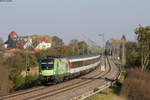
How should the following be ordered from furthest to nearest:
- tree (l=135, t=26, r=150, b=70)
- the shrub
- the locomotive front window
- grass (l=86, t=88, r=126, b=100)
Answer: tree (l=135, t=26, r=150, b=70) → the locomotive front window → the shrub → grass (l=86, t=88, r=126, b=100)

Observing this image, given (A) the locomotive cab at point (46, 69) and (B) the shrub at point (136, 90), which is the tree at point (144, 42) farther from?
(A) the locomotive cab at point (46, 69)

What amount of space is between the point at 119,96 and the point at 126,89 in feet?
3.53

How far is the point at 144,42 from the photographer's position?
51750 millimetres

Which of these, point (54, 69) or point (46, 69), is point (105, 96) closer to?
point (54, 69)

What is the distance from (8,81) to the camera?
63.5 m

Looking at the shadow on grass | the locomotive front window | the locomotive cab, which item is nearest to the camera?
the shadow on grass

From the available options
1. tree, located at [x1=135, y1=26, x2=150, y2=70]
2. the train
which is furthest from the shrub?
tree, located at [x1=135, y1=26, x2=150, y2=70]

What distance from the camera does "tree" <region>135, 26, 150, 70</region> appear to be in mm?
50772

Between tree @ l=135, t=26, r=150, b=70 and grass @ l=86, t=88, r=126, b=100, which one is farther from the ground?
tree @ l=135, t=26, r=150, b=70

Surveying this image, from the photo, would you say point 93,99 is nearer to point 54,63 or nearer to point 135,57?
point 54,63

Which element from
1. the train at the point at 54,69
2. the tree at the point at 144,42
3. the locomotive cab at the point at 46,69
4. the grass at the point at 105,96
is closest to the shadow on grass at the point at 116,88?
the grass at the point at 105,96

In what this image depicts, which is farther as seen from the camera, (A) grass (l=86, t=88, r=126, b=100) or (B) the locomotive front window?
(B) the locomotive front window

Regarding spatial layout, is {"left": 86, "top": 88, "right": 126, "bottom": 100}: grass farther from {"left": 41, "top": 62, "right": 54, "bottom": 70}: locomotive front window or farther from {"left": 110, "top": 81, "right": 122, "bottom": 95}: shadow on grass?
{"left": 41, "top": 62, "right": 54, "bottom": 70}: locomotive front window

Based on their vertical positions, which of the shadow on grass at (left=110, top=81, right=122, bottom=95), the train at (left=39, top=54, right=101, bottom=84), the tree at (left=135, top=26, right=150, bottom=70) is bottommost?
the shadow on grass at (left=110, top=81, right=122, bottom=95)
